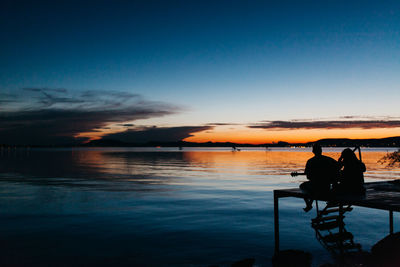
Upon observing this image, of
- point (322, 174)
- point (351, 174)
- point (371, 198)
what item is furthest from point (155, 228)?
point (371, 198)

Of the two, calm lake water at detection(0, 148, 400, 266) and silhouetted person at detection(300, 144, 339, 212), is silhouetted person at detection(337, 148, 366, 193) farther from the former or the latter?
calm lake water at detection(0, 148, 400, 266)

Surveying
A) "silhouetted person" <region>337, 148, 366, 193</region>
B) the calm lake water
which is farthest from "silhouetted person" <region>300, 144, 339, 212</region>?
the calm lake water

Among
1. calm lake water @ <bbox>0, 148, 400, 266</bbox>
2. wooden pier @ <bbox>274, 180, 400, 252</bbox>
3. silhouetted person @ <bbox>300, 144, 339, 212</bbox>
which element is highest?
silhouetted person @ <bbox>300, 144, 339, 212</bbox>

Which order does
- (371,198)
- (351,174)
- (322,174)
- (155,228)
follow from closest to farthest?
(371,198), (351,174), (322,174), (155,228)

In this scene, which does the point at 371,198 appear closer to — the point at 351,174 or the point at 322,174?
the point at 351,174

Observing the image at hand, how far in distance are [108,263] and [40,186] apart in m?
21.4

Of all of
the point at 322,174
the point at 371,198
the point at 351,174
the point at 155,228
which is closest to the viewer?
the point at 371,198

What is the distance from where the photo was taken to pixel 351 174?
1134 cm

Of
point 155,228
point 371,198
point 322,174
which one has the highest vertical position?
point 322,174

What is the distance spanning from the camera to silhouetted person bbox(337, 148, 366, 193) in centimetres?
1114

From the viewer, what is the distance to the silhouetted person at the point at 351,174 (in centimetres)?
1114

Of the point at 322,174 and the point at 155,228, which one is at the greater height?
the point at 322,174

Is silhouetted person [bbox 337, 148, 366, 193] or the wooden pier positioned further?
silhouetted person [bbox 337, 148, 366, 193]

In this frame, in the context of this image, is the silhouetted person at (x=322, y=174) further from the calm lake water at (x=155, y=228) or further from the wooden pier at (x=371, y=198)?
the calm lake water at (x=155, y=228)
